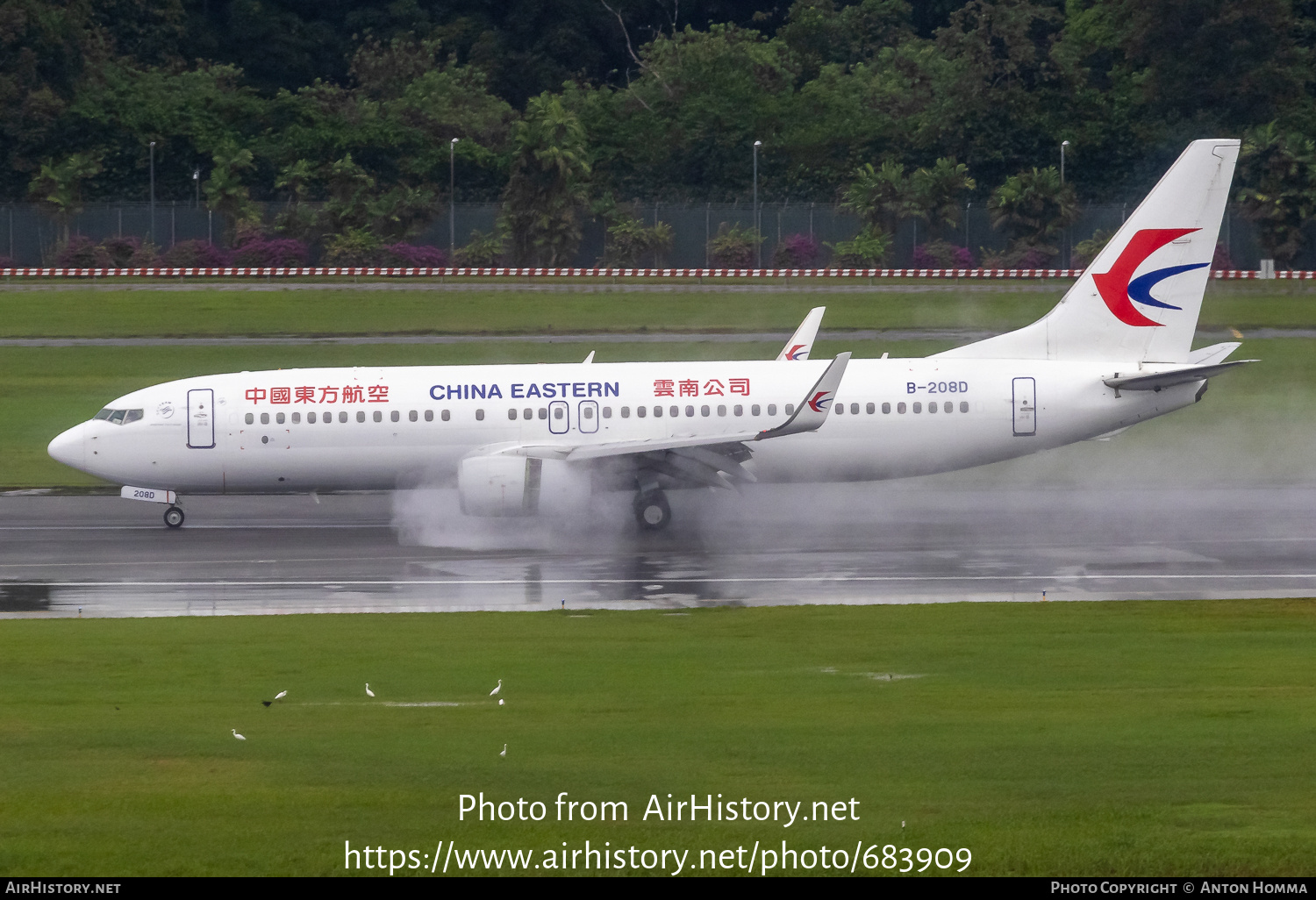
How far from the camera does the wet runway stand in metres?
24.1

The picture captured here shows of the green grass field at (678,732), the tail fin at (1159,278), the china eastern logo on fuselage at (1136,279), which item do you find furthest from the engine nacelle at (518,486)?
the china eastern logo on fuselage at (1136,279)

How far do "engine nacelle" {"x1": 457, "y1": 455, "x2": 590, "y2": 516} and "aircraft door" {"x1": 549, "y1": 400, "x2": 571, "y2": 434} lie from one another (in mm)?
1514

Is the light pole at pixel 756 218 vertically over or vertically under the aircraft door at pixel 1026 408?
over

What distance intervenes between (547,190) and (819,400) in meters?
61.6

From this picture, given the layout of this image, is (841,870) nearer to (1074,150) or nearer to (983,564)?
(983,564)

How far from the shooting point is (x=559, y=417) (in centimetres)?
3084

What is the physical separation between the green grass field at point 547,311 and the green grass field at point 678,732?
38800 millimetres

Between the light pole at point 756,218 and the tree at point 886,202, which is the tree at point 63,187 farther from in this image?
the tree at point 886,202

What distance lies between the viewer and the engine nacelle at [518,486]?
28.9 metres

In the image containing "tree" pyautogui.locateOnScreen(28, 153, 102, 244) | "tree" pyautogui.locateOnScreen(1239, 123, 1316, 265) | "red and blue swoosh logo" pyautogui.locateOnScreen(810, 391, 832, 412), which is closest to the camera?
"red and blue swoosh logo" pyautogui.locateOnScreen(810, 391, 832, 412)

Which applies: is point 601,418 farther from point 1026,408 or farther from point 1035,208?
point 1035,208

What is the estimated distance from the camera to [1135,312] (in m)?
31.3

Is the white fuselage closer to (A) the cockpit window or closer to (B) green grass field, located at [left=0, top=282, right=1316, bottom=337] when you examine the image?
(A) the cockpit window

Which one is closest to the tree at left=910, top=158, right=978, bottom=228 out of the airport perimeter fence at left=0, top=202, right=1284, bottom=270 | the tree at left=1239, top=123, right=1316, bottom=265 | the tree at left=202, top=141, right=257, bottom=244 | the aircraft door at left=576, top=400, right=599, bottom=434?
the airport perimeter fence at left=0, top=202, right=1284, bottom=270
